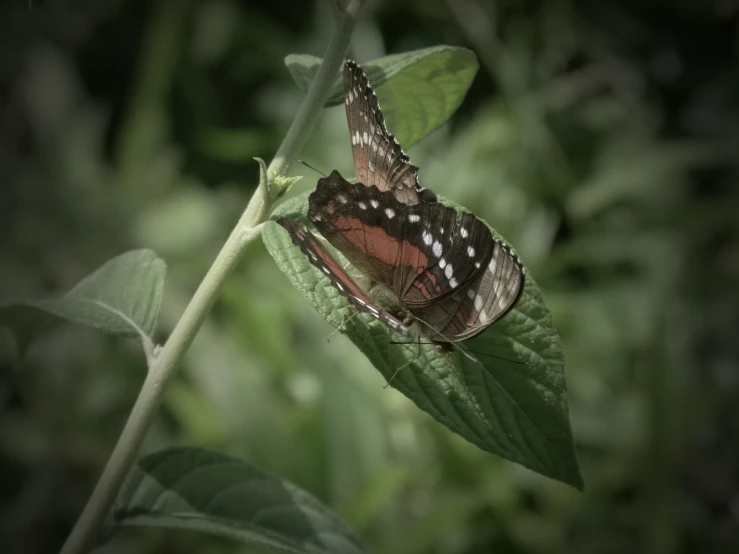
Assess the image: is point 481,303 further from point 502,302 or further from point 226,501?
point 226,501

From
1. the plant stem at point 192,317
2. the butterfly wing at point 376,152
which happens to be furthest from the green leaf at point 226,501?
the butterfly wing at point 376,152

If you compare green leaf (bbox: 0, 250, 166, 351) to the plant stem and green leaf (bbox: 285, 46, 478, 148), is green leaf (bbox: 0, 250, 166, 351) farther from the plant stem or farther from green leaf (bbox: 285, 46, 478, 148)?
green leaf (bbox: 285, 46, 478, 148)

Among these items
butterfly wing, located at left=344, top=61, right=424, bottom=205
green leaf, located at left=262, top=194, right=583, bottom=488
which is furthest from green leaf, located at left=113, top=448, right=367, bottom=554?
butterfly wing, located at left=344, top=61, right=424, bottom=205

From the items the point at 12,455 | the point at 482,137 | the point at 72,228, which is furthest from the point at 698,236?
the point at 12,455

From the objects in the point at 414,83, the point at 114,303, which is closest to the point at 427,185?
the point at 414,83

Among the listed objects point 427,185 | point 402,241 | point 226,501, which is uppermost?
point 427,185

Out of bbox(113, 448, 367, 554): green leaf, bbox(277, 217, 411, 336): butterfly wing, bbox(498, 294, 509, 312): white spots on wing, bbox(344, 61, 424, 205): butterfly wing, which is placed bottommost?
bbox(113, 448, 367, 554): green leaf

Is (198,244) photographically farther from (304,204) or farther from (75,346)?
(304,204)
